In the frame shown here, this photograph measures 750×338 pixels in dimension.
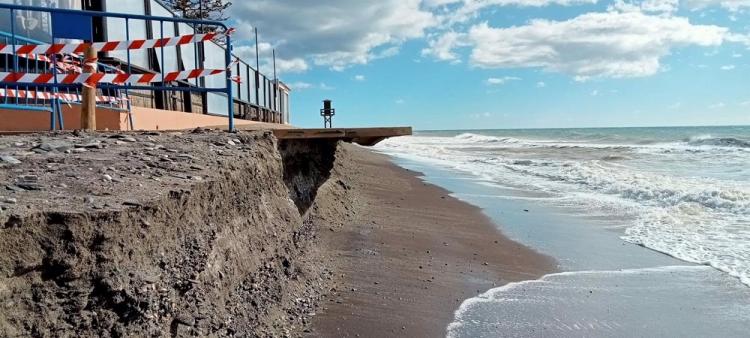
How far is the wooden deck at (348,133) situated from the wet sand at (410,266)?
124cm

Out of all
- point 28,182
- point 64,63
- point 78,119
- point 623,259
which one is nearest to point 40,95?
point 64,63


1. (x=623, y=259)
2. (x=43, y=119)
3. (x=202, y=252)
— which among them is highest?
(x=43, y=119)

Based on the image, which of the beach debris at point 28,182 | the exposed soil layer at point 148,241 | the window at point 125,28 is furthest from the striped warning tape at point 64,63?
the beach debris at point 28,182

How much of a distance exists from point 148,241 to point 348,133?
13.2 ft

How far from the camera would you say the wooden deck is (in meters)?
6.43

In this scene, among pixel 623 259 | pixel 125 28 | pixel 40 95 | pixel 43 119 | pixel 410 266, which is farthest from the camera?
pixel 125 28

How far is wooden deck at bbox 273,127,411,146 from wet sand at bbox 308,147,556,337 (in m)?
1.24

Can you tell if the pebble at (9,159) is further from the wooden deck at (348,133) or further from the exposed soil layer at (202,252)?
the wooden deck at (348,133)

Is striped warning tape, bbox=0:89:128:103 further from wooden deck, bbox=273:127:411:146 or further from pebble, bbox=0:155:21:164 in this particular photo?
pebble, bbox=0:155:21:164

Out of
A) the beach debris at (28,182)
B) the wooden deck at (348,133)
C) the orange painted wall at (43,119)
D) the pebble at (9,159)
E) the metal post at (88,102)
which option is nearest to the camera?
the beach debris at (28,182)

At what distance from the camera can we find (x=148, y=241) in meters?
2.82

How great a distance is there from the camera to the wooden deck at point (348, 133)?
6.43m

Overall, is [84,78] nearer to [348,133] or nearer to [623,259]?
[348,133]

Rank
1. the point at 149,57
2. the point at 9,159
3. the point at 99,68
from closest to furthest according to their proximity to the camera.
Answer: the point at 9,159
the point at 99,68
the point at 149,57
